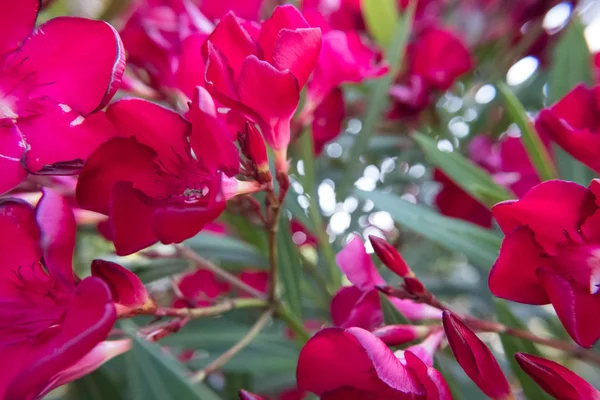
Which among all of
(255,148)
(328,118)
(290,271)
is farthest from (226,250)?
(255,148)

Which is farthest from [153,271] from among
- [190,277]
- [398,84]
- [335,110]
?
[398,84]

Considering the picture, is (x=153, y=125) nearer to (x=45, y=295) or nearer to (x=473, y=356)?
(x=45, y=295)

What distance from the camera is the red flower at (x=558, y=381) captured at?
321 millimetres

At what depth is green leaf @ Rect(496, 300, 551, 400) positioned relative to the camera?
21.2 inches

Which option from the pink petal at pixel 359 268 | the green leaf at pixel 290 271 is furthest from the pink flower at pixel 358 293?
the green leaf at pixel 290 271

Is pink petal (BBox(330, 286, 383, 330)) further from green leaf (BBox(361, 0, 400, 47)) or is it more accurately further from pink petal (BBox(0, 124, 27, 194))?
green leaf (BBox(361, 0, 400, 47))

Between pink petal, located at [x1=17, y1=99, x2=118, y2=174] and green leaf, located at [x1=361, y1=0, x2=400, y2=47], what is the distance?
2.26ft

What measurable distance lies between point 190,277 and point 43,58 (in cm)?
65

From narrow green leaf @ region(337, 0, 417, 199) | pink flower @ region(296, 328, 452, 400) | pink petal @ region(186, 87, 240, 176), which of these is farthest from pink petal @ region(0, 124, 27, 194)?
narrow green leaf @ region(337, 0, 417, 199)

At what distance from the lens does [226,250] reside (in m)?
0.86

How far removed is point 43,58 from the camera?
0.38 m

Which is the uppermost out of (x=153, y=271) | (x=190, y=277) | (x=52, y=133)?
(x=52, y=133)

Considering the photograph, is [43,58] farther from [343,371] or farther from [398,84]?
[398,84]

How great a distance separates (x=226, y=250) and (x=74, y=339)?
22.9 inches
